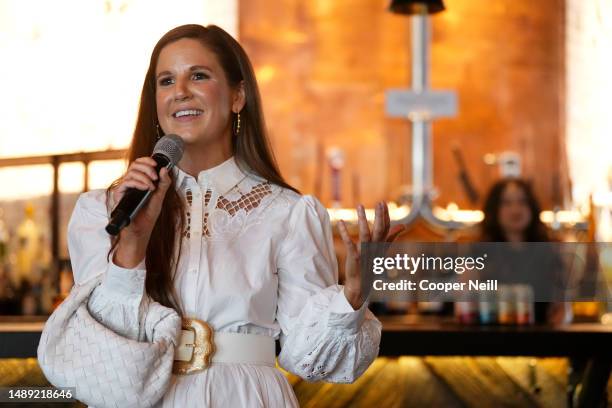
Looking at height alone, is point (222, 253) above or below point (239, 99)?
below

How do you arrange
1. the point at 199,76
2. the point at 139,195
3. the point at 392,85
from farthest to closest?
the point at 392,85
the point at 199,76
the point at 139,195

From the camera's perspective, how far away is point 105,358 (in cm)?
145

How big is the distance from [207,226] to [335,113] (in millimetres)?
3041

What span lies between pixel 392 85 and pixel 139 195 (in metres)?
3.36

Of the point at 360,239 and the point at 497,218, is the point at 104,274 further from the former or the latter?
the point at 497,218

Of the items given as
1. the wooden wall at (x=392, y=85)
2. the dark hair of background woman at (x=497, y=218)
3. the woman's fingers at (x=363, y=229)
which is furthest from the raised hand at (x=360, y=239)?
the wooden wall at (x=392, y=85)

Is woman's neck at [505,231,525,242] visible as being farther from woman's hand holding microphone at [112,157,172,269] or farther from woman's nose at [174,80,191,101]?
woman's hand holding microphone at [112,157,172,269]

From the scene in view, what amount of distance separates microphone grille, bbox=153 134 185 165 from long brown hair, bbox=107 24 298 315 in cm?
12

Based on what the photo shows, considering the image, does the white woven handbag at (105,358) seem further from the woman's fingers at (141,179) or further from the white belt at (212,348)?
the woman's fingers at (141,179)

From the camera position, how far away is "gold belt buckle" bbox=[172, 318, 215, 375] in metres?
1.52

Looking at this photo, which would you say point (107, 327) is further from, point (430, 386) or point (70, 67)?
point (70, 67)

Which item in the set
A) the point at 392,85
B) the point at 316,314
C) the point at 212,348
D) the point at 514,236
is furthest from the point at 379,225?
the point at 392,85

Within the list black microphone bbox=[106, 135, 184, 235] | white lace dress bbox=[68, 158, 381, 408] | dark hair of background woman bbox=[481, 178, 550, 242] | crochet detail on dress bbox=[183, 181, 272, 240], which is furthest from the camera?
dark hair of background woman bbox=[481, 178, 550, 242]

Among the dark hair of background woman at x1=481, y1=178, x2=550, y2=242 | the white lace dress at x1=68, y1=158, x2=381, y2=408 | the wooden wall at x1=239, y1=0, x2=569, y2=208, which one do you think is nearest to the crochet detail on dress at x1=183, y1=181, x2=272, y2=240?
the white lace dress at x1=68, y1=158, x2=381, y2=408
